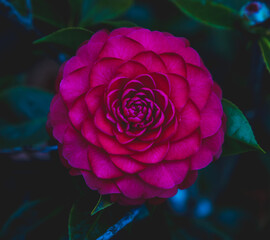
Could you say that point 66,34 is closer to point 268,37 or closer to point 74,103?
point 74,103

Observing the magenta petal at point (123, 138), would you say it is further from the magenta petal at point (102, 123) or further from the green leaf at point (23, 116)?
the green leaf at point (23, 116)

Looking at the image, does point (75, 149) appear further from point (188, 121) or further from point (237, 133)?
point (237, 133)

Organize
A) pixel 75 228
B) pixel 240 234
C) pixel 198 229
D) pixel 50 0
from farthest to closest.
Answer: pixel 240 234 → pixel 198 229 → pixel 50 0 → pixel 75 228

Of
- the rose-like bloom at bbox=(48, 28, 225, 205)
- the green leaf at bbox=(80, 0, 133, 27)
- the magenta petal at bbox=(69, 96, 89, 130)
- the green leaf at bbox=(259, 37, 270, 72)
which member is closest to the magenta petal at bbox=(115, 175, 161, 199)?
the rose-like bloom at bbox=(48, 28, 225, 205)

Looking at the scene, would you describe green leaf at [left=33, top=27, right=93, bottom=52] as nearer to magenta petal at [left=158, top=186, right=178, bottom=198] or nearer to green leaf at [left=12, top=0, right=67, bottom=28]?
green leaf at [left=12, top=0, right=67, bottom=28]

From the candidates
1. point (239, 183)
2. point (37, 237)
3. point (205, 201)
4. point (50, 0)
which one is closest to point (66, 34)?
point (50, 0)

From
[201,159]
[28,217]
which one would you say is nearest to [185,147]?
[201,159]
